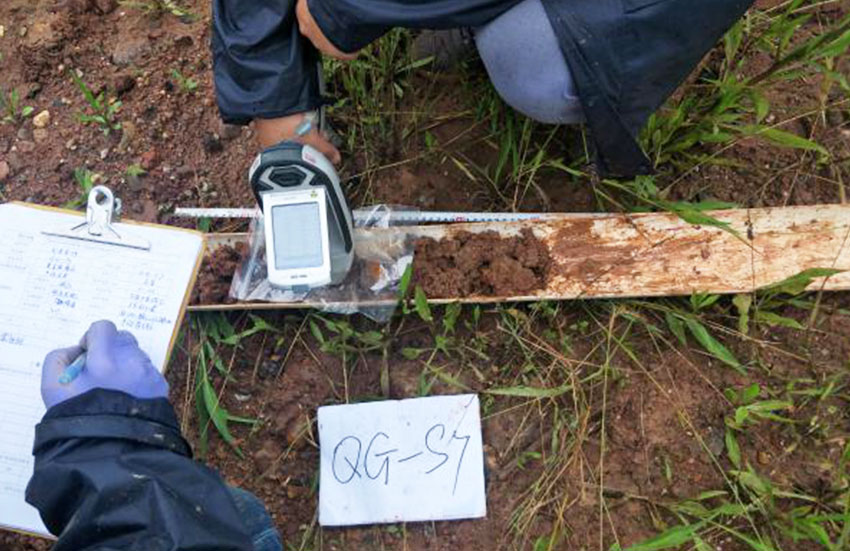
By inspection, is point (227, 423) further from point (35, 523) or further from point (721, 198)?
point (721, 198)

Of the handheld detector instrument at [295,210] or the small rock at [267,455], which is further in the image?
Result: the small rock at [267,455]

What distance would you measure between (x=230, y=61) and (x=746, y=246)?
3.12ft

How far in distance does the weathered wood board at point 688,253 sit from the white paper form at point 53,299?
0.12 m

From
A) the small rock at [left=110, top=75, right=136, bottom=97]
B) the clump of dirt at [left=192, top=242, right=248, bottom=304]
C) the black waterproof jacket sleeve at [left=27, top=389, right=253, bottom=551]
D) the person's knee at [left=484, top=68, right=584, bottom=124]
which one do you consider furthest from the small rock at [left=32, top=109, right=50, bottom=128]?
the person's knee at [left=484, top=68, right=584, bottom=124]

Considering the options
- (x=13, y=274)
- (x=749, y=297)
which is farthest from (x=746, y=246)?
(x=13, y=274)

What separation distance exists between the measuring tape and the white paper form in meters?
0.16

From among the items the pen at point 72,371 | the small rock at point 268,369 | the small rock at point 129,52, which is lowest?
the small rock at point 268,369

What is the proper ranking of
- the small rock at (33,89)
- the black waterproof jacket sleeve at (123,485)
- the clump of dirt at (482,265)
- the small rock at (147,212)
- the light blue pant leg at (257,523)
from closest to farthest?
the black waterproof jacket sleeve at (123,485)
the light blue pant leg at (257,523)
the clump of dirt at (482,265)
the small rock at (147,212)
the small rock at (33,89)

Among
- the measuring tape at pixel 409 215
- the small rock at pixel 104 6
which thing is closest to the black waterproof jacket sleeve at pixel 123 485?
the measuring tape at pixel 409 215

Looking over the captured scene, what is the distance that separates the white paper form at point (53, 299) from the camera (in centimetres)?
120

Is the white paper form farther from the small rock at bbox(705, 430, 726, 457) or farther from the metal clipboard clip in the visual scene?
the small rock at bbox(705, 430, 726, 457)

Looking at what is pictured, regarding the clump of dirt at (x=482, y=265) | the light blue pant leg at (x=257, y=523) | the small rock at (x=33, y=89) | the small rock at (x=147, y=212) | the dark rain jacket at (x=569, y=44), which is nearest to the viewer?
the dark rain jacket at (x=569, y=44)

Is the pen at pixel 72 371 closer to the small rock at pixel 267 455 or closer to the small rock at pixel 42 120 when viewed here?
the small rock at pixel 267 455

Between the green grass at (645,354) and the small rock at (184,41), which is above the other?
the small rock at (184,41)
